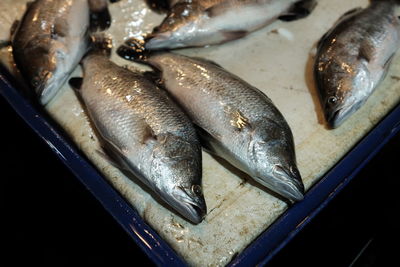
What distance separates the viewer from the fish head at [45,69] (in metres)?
1.92

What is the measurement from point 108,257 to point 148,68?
1.04 metres

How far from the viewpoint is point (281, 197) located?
165 centimetres

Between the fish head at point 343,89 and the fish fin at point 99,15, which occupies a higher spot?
the fish fin at point 99,15

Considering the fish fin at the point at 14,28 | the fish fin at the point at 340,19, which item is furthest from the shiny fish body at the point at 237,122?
the fish fin at the point at 14,28

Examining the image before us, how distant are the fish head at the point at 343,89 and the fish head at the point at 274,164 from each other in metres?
0.36

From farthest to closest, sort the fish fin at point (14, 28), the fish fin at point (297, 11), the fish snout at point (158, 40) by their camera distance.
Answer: the fish fin at point (297, 11), the fish fin at point (14, 28), the fish snout at point (158, 40)

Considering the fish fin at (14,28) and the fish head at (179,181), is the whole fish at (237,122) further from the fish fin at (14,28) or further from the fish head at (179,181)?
the fish fin at (14,28)

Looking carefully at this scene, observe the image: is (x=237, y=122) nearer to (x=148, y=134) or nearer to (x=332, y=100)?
(x=148, y=134)

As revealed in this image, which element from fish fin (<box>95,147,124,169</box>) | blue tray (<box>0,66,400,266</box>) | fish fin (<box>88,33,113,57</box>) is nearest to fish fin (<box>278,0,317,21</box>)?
blue tray (<box>0,66,400,266</box>)

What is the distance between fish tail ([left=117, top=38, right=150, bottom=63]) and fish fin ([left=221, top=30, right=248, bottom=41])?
1.50ft

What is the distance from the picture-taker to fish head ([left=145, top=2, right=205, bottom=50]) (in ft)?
6.85

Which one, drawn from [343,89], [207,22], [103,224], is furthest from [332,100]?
[103,224]

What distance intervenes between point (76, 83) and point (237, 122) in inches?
34.3

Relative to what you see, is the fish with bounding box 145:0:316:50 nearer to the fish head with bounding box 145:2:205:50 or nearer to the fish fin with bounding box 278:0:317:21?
the fish head with bounding box 145:2:205:50
